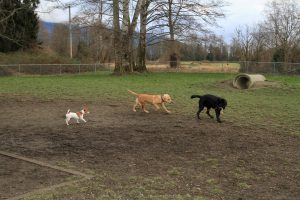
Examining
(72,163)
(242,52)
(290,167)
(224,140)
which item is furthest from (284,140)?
(242,52)

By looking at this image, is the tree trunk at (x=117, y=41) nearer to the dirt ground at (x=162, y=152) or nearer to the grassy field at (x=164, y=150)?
the grassy field at (x=164, y=150)

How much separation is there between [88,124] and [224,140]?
3.33 meters

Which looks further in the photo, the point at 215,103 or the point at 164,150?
the point at 215,103

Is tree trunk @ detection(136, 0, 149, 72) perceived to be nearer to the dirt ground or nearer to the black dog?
the dirt ground

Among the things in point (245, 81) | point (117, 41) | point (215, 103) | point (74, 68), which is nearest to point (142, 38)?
point (117, 41)

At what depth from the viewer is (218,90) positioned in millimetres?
19703

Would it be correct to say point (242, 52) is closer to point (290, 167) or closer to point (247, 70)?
point (247, 70)

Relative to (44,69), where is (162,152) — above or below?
below

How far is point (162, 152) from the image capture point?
7.18 meters

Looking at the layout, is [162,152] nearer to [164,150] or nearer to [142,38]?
[164,150]

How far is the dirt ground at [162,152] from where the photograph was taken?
18.0 ft

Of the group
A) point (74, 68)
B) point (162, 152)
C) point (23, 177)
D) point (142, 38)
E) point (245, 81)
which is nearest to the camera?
point (23, 177)

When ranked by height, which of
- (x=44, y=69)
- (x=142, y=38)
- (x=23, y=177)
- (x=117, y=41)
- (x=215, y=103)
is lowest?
(x=23, y=177)

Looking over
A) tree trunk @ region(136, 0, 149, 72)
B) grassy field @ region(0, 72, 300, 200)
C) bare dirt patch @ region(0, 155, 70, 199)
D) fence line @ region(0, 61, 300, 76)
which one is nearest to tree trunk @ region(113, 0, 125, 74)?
tree trunk @ region(136, 0, 149, 72)
